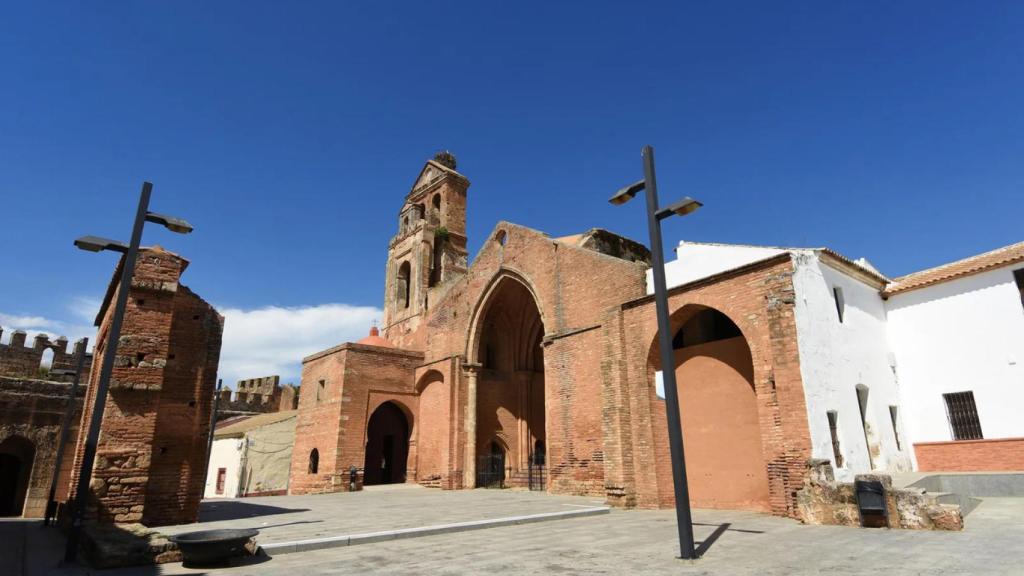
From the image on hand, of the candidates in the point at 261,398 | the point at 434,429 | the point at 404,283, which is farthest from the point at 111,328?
the point at 261,398

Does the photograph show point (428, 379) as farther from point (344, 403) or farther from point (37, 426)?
point (37, 426)

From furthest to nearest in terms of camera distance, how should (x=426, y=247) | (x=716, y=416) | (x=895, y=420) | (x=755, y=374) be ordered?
(x=426, y=247), (x=895, y=420), (x=716, y=416), (x=755, y=374)

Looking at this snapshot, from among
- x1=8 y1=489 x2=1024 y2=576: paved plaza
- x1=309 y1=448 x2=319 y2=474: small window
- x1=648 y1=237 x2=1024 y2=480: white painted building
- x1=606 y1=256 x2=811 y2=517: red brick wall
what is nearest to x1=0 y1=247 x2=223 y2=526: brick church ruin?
x1=8 y1=489 x2=1024 y2=576: paved plaza

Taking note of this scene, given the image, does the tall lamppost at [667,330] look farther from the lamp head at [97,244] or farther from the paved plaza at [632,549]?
the lamp head at [97,244]

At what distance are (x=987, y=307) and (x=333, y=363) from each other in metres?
21.2

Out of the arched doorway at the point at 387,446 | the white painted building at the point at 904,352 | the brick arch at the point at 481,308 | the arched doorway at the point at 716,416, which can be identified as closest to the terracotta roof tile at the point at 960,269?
the white painted building at the point at 904,352

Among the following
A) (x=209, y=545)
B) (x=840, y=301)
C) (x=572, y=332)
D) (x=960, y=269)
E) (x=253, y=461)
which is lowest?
(x=209, y=545)

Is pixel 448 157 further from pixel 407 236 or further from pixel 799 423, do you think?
pixel 799 423

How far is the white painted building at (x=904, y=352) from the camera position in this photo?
11297mm

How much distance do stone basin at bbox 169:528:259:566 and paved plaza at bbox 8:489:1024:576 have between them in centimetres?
16

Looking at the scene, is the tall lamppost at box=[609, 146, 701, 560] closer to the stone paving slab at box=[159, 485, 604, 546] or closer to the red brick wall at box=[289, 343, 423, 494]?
the stone paving slab at box=[159, 485, 604, 546]

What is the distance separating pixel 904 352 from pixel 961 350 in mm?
1185

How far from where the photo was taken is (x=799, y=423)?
10398 mm

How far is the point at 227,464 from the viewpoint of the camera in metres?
26.8
